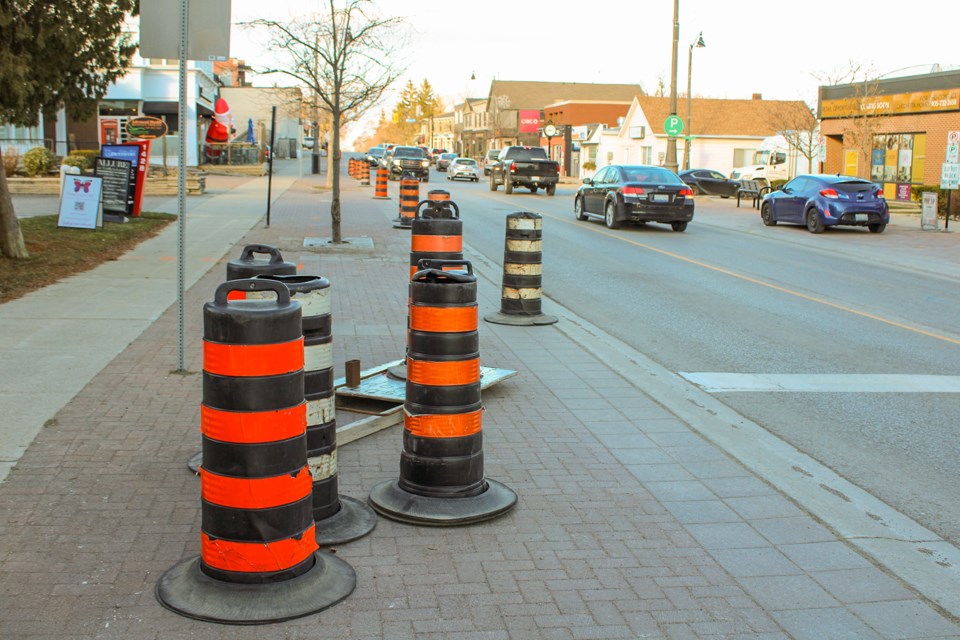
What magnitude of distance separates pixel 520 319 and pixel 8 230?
25.4ft

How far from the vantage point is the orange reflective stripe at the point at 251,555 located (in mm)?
3697

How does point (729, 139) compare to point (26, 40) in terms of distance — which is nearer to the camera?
point (26, 40)

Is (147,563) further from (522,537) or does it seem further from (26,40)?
(26,40)

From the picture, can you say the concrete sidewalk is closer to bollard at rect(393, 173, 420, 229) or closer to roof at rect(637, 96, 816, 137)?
bollard at rect(393, 173, 420, 229)

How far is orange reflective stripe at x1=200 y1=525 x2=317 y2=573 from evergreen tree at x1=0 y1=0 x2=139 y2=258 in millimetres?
10578

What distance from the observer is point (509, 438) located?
241 inches

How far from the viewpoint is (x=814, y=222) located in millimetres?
24016

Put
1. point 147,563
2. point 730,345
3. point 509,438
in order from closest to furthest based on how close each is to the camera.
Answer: point 147,563 → point 509,438 → point 730,345

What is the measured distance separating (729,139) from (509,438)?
60.3 m

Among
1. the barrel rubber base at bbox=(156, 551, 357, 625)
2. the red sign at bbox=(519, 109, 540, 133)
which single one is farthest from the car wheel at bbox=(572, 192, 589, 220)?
the red sign at bbox=(519, 109, 540, 133)

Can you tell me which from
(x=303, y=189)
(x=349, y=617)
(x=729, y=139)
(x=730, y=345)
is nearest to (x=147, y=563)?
(x=349, y=617)

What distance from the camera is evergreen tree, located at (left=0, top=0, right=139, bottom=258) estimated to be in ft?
41.2

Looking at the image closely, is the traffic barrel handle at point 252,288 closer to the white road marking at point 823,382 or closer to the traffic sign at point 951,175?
the white road marking at point 823,382

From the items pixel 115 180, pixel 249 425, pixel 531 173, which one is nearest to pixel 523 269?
pixel 249 425
